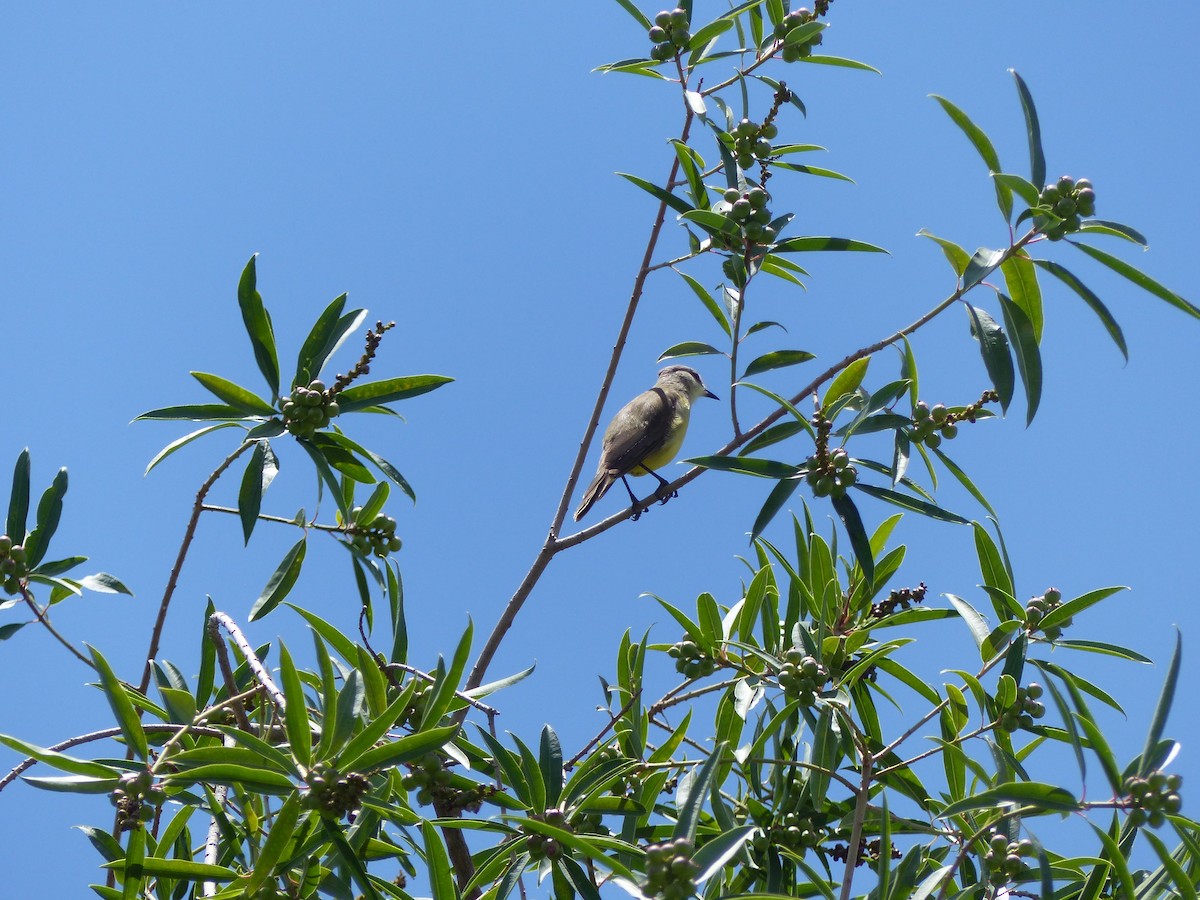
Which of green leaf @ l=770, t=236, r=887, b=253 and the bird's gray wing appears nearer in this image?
green leaf @ l=770, t=236, r=887, b=253

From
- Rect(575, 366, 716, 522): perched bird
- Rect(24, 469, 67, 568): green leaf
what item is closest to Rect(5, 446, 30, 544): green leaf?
Rect(24, 469, 67, 568): green leaf

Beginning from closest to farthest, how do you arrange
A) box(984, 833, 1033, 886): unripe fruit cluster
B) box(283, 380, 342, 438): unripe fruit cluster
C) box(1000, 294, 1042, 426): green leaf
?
box(984, 833, 1033, 886): unripe fruit cluster, box(1000, 294, 1042, 426): green leaf, box(283, 380, 342, 438): unripe fruit cluster

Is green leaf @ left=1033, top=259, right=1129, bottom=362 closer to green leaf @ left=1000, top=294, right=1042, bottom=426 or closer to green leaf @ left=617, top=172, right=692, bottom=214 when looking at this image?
green leaf @ left=1000, top=294, right=1042, bottom=426

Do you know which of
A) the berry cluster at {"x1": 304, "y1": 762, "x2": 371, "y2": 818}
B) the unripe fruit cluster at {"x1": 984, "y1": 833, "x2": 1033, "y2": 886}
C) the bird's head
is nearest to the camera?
the berry cluster at {"x1": 304, "y1": 762, "x2": 371, "y2": 818}

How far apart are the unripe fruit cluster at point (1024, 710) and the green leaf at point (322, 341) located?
97.0 inches

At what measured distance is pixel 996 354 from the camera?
10.6ft

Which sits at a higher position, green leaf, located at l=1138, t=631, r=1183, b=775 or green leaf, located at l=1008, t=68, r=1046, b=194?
green leaf, located at l=1008, t=68, r=1046, b=194

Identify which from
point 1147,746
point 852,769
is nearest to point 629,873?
point 1147,746

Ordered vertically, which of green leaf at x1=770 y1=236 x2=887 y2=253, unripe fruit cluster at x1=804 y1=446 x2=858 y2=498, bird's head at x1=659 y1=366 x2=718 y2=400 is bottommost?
unripe fruit cluster at x1=804 y1=446 x2=858 y2=498

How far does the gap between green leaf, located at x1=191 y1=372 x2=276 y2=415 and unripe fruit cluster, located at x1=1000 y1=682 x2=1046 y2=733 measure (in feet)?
8.33

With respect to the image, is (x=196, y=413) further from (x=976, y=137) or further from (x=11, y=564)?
(x=976, y=137)

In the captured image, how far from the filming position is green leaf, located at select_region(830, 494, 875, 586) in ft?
10.7

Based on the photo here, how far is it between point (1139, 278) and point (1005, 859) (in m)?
1.75

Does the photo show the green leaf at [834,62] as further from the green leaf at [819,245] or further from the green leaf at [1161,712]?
the green leaf at [1161,712]
